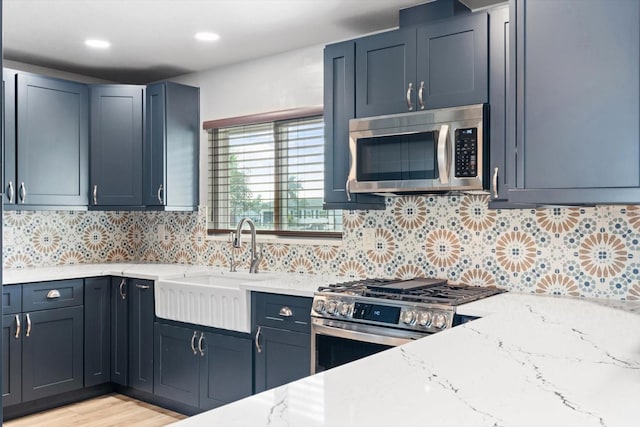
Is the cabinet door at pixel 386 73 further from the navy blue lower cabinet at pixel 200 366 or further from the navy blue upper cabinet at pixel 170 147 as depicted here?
the navy blue upper cabinet at pixel 170 147

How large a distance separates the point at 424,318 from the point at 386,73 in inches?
52.0

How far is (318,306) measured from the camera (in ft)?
9.90

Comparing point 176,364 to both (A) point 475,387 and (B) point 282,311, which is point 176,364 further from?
(A) point 475,387

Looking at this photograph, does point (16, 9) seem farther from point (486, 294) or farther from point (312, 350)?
point (486, 294)

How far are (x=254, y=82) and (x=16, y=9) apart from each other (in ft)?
5.11

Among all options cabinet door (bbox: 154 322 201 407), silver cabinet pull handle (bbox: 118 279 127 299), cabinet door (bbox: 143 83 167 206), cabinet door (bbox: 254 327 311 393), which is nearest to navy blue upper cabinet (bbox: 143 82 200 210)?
→ cabinet door (bbox: 143 83 167 206)

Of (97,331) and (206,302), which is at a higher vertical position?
(206,302)

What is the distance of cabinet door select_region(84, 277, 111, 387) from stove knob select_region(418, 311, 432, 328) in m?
2.44

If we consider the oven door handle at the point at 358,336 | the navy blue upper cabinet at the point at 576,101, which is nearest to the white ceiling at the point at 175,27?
the navy blue upper cabinet at the point at 576,101

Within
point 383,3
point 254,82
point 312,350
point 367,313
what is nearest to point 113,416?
point 312,350

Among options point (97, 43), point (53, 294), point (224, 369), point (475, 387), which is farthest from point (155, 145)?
point (475, 387)

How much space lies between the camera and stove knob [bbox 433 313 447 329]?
259cm

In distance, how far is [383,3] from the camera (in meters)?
3.15

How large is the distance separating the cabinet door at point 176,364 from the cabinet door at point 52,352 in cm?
56
